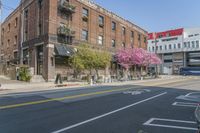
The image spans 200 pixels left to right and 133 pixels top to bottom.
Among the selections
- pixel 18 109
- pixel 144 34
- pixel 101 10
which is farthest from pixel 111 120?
pixel 144 34

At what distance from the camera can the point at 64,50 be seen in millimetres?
32000

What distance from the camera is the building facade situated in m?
85.1

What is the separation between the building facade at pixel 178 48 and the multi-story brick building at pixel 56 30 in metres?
45.8

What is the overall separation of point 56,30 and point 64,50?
314 cm

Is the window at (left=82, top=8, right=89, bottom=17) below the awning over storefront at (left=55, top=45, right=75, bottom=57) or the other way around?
the other way around

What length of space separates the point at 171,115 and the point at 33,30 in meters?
30.3

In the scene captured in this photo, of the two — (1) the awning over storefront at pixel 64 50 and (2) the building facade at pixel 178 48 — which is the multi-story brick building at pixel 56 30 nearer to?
(1) the awning over storefront at pixel 64 50

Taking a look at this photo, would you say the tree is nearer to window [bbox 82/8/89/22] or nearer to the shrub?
the shrub

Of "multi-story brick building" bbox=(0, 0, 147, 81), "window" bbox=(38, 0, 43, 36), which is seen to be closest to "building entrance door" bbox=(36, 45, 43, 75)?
"multi-story brick building" bbox=(0, 0, 147, 81)

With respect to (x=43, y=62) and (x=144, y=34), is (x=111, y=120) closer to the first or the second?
(x=43, y=62)

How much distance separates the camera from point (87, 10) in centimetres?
3812

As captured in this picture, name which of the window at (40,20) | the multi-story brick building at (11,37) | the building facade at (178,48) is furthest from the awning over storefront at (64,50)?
the building facade at (178,48)

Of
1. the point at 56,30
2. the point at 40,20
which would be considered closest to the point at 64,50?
the point at 56,30

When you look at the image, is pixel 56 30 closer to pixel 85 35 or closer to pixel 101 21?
pixel 85 35
